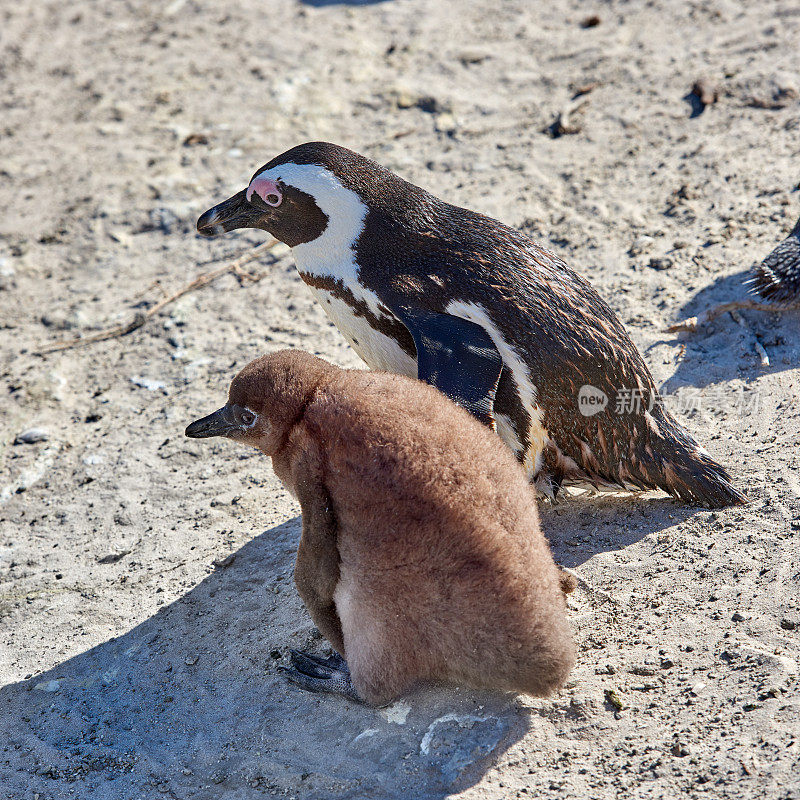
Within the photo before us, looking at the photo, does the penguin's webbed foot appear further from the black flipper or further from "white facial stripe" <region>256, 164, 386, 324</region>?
"white facial stripe" <region>256, 164, 386, 324</region>

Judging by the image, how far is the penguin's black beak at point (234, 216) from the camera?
3705mm

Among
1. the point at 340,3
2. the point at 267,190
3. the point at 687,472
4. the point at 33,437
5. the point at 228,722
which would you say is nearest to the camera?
the point at 228,722

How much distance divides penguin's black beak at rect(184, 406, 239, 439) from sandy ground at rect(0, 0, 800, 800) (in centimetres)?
68

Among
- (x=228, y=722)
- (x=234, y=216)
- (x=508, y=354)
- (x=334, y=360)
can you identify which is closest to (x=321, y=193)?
(x=234, y=216)

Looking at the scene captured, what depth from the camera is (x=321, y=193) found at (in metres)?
3.49

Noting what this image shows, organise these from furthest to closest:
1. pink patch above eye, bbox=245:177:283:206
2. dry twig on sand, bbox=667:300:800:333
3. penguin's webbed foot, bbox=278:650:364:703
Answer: dry twig on sand, bbox=667:300:800:333
pink patch above eye, bbox=245:177:283:206
penguin's webbed foot, bbox=278:650:364:703

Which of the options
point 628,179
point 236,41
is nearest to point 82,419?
point 628,179

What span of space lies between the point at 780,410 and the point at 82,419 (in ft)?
10.3

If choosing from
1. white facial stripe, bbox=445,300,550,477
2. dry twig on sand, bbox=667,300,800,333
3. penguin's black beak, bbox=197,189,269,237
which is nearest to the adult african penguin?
white facial stripe, bbox=445,300,550,477

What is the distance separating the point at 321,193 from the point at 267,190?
249 mm

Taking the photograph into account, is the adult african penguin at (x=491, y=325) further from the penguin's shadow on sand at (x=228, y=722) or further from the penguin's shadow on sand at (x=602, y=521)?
the penguin's shadow on sand at (x=228, y=722)

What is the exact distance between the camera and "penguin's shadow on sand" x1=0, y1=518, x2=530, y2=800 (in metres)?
2.54

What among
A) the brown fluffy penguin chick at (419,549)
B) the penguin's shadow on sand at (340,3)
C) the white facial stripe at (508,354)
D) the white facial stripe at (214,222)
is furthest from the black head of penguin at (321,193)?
the penguin's shadow on sand at (340,3)

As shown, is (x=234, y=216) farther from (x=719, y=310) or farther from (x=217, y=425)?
(x=719, y=310)
